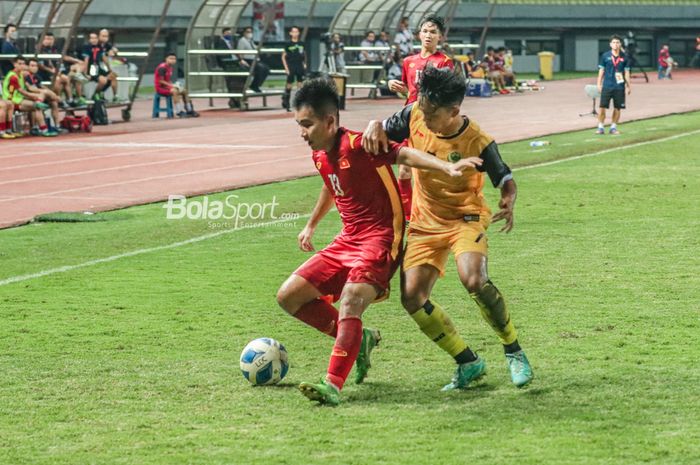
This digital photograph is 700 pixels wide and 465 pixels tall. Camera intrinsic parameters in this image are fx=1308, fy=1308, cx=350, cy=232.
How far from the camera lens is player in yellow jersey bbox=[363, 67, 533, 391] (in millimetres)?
6602

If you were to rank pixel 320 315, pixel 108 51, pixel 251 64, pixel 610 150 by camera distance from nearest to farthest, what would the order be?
pixel 320 315
pixel 610 150
pixel 108 51
pixel 251 64

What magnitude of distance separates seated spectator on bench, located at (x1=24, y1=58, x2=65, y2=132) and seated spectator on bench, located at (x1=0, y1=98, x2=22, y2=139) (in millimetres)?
542

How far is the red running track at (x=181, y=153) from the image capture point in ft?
54.5

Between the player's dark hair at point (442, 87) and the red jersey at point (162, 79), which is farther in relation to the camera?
the red jersey at point (162, 79)

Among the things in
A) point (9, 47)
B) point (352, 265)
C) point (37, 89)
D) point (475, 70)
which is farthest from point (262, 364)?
point (475, 70)

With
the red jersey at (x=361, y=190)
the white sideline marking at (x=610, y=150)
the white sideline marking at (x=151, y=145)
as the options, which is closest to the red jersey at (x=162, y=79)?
the white sideline marking at (x=151, y=145)

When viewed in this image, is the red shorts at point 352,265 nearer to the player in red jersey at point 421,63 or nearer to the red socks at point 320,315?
the red socks at point 320,315

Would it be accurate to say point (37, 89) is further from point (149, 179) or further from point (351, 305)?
point (351, 305)

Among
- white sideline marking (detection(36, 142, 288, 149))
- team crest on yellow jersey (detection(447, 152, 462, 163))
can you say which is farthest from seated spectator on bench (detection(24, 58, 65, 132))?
team crest on yellow jersey (detection(447, 152, 462, 163))

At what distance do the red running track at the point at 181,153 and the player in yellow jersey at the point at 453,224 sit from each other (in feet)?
27.1

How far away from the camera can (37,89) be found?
83.7 ft

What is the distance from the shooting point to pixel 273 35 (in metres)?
52.7

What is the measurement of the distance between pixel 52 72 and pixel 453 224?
70.1 feet

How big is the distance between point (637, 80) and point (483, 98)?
14.6 meters
